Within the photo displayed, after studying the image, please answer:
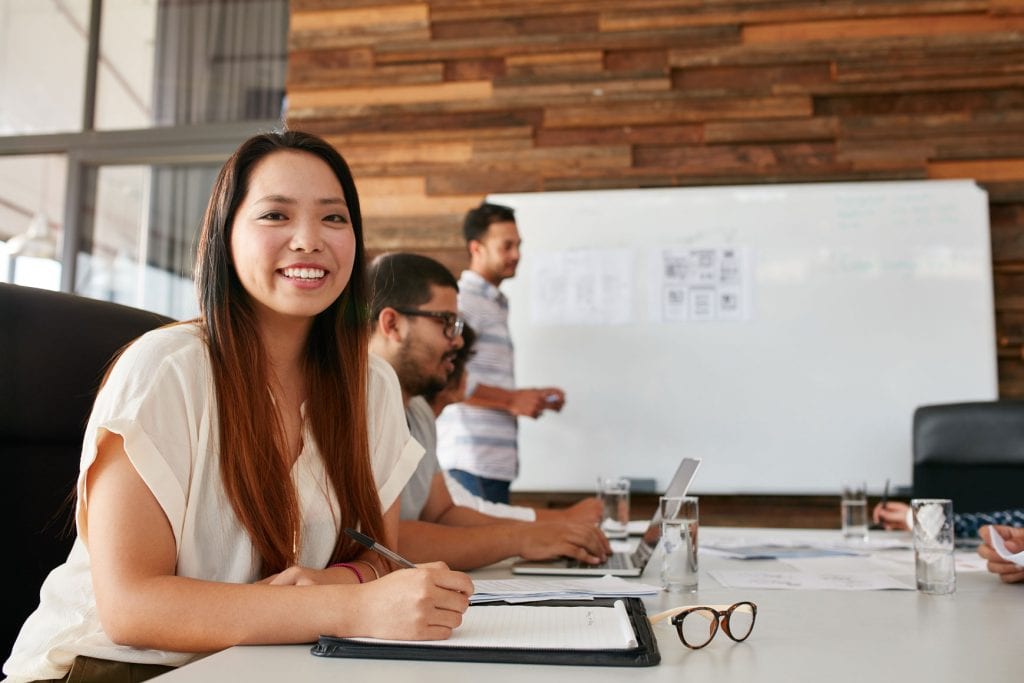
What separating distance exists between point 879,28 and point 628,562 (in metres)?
2.81

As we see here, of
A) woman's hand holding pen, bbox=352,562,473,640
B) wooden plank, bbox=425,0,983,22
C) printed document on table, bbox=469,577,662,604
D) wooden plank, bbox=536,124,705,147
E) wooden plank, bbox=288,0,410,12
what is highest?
wooden plank, bbox=288,0,410,12

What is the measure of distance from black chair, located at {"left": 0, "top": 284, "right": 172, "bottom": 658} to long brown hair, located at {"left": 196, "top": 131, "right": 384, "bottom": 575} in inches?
6.5

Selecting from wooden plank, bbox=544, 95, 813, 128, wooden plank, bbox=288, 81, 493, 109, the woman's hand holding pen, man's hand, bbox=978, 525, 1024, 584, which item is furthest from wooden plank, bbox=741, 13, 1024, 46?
the woman's hand holding pen

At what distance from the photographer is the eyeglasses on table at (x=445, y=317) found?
6.14ft

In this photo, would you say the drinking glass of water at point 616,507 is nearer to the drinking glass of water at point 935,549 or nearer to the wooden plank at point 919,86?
the drinking glass of water at point 935,549

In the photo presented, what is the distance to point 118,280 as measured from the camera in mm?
4301

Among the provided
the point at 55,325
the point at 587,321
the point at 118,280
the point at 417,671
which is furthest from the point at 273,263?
the point at 118,280

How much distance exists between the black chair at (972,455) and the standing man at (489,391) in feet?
3.98

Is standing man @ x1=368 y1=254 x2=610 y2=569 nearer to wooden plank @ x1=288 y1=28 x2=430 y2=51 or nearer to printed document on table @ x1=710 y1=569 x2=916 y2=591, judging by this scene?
printed document on table @ x1=710 y1=569 x2=916 y2=591

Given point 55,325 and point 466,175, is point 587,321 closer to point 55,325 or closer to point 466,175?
point 466,175

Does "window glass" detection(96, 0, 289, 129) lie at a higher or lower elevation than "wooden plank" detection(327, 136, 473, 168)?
higher

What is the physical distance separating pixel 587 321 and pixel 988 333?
1.40 m

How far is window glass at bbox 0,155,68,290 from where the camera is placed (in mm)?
4289

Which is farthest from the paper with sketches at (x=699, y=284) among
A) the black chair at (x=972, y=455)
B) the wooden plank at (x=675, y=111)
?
the black chair at (x=972, y=455)
